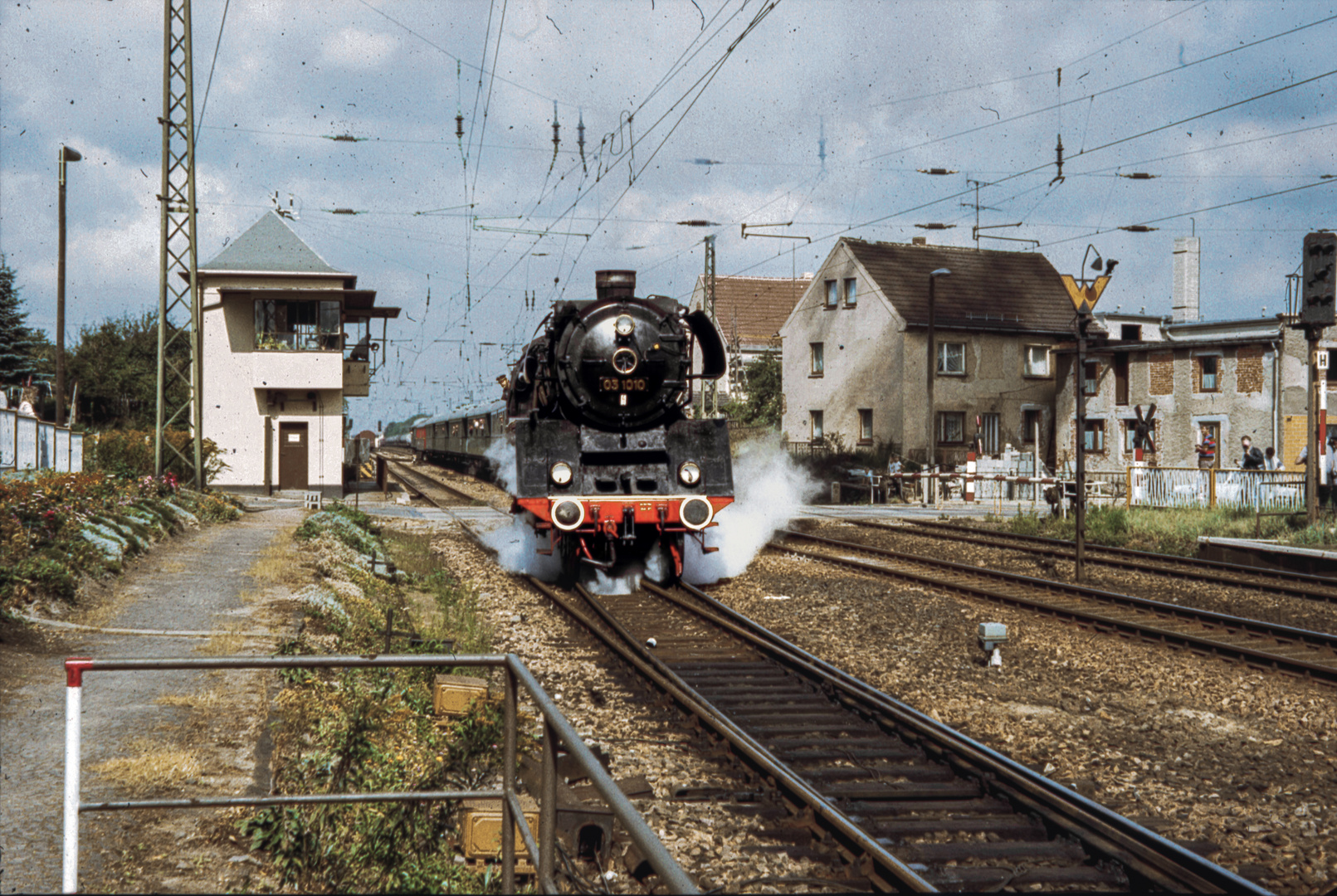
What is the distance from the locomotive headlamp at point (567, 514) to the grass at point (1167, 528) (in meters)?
10.5

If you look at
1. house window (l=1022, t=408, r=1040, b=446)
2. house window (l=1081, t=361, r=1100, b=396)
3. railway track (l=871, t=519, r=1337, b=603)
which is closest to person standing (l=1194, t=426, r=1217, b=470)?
house window (l=1081, t=361, r=1100, b=396)

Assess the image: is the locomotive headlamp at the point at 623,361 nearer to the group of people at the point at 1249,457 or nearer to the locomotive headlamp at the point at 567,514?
the locomotive headlamp at the point at 567,514

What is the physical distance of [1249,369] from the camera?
33.7 metres

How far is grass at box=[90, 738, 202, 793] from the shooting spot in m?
5.14

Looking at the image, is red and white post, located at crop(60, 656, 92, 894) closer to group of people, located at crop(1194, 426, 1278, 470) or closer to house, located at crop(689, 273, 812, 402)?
group of people, located at crop(1194, 426, 1278, 470)

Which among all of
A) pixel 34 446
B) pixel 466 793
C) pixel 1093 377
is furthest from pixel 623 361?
pixel 1093 377

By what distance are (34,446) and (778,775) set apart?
19175mm

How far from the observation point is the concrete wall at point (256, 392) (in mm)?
31719

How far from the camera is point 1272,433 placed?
33.1 metres

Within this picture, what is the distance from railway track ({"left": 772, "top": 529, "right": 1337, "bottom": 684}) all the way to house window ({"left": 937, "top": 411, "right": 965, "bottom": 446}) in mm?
24068

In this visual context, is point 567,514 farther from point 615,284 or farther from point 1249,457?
point 1249,457

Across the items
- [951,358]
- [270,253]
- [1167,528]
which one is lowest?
[1167,528]

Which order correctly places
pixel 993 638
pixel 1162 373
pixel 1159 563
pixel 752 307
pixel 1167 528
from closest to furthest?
pixel 993 638, pixel 1159 563, pixel 1167 528, pixel 1162 373, pixel 752 307

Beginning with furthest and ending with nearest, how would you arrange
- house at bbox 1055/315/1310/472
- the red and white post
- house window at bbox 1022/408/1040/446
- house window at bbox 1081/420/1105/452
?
house window at bbox 1022/408/1040/446, house window at bbox 1081/420/1105/452, house at bbox 1055/315/1310/472, the red and white post
